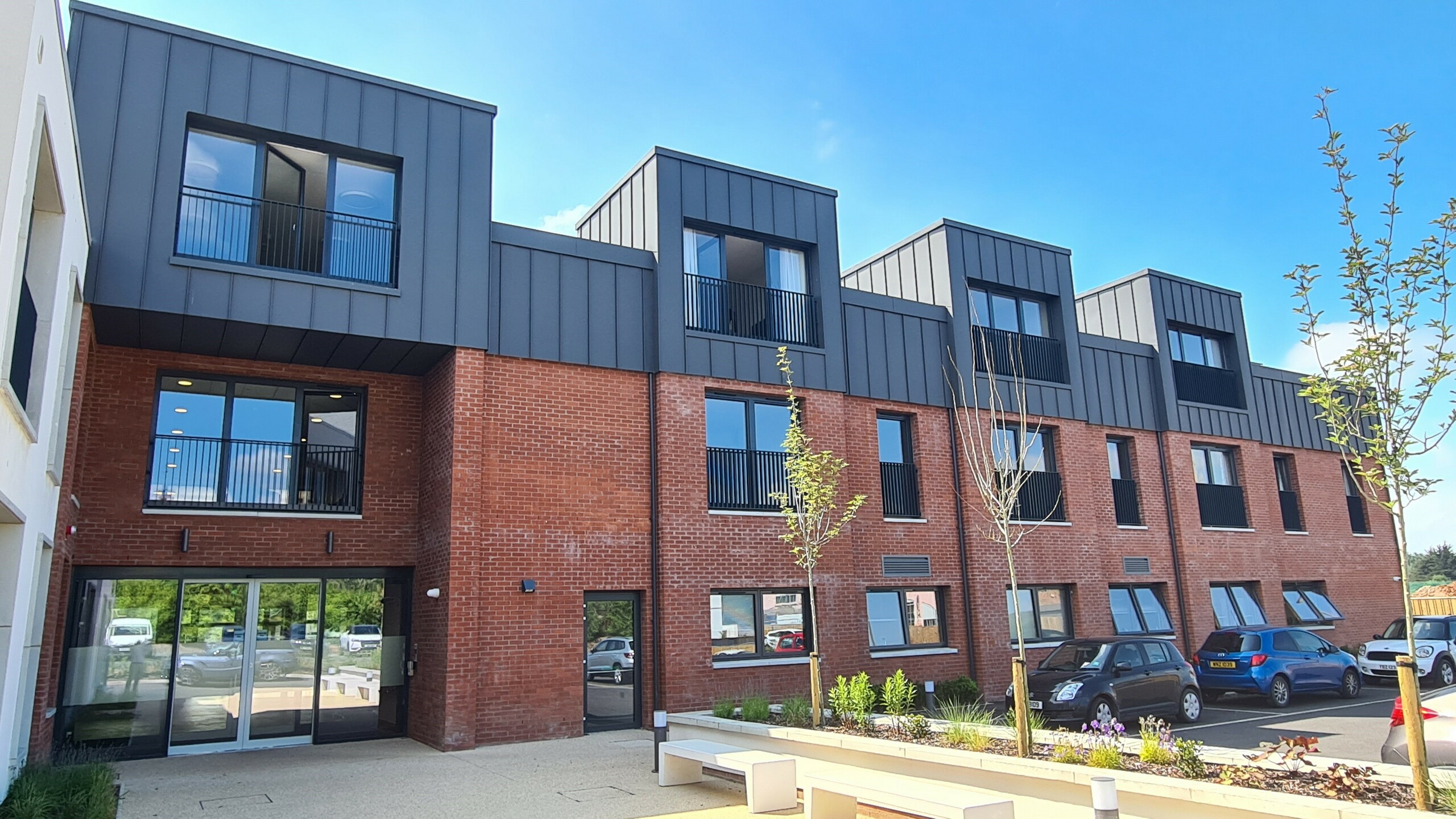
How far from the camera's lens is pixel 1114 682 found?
13773 mm

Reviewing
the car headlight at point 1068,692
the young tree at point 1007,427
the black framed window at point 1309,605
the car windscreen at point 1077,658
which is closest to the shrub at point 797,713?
the car headlight at point 1068,692

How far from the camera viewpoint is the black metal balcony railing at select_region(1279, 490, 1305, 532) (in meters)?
23.8

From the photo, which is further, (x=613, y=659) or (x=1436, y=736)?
(x=613, y=659)

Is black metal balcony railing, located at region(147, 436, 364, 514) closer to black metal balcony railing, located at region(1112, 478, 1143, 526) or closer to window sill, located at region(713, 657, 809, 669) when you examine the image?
window sill, located at region(713, 657, 809, 669)

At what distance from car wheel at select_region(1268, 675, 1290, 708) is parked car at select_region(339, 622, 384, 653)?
14490 mm

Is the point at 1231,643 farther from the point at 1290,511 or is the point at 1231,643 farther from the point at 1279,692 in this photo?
the point at 1290,511

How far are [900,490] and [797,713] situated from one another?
699cm

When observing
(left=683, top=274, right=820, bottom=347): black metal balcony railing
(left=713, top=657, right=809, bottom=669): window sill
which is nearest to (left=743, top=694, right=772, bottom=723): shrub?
(left=713, top=657, right=809, bottom=669): window sill

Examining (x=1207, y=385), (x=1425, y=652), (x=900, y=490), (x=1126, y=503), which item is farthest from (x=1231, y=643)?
(x=1207, y=385)

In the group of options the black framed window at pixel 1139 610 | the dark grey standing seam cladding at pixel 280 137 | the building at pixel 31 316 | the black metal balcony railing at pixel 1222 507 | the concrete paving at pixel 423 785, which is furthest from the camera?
the black metal balcony railing at pixel 1222 507

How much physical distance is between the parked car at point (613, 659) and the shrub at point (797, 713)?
3233 mm

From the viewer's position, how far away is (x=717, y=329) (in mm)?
16250

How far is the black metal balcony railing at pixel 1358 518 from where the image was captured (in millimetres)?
25312

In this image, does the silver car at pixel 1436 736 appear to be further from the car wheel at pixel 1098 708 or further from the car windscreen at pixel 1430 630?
the car windscreen at pixel 1430 630
